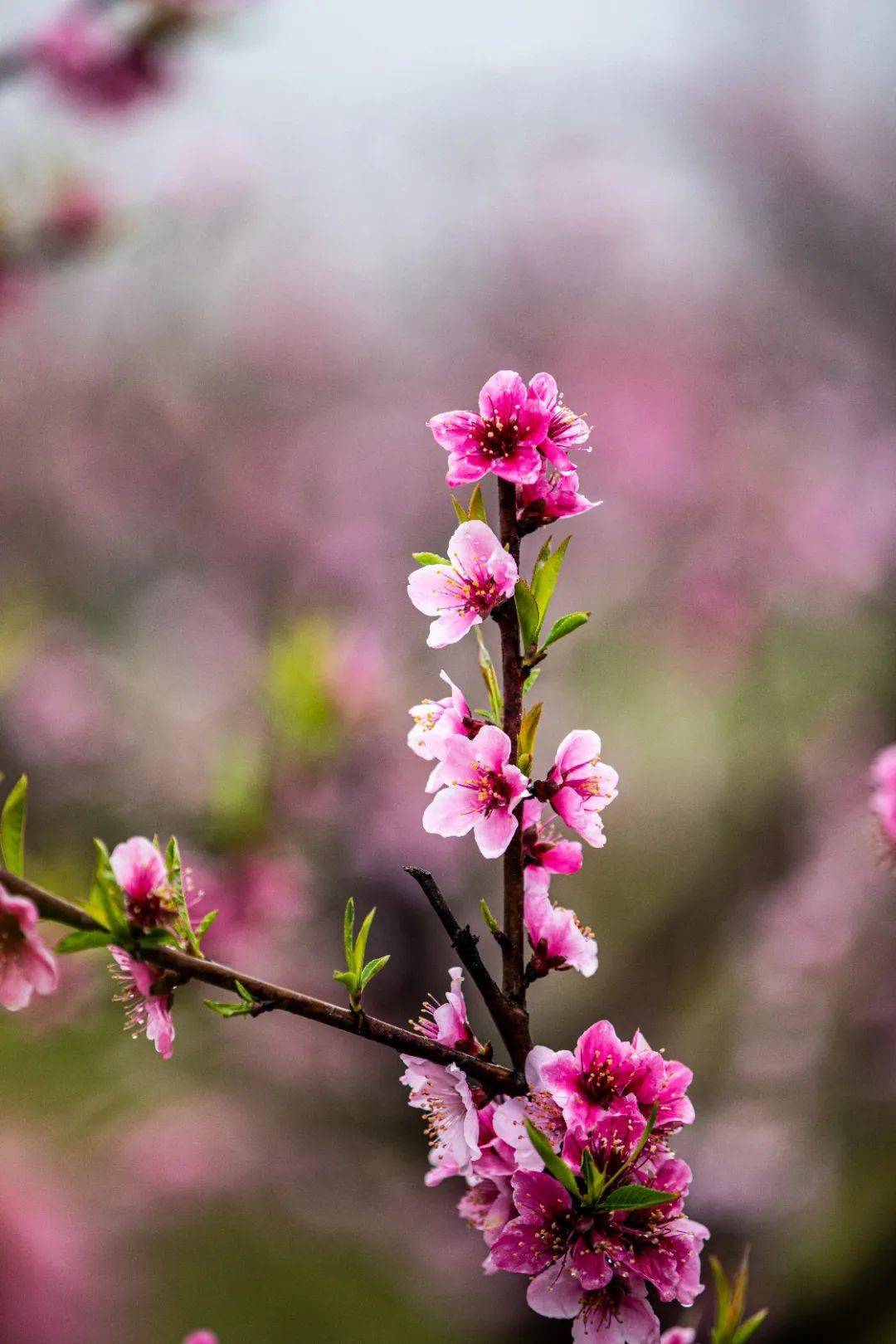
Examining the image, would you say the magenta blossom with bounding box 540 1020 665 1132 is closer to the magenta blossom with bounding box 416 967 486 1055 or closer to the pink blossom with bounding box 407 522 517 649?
the magenta blossom with bounding box 416 967 486 1055

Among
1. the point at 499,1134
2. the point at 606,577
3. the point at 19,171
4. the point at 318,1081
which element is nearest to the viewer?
the point at 499,1134

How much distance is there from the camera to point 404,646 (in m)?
3.24

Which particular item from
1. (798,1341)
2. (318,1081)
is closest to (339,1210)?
(318,1081)

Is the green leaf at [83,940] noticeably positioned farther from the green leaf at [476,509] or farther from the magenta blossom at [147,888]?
A: the green leaf at [476,509]

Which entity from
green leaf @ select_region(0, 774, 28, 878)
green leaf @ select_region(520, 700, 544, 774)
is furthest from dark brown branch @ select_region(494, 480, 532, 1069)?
green leaf @ select_region(0, 774, 28, 878)

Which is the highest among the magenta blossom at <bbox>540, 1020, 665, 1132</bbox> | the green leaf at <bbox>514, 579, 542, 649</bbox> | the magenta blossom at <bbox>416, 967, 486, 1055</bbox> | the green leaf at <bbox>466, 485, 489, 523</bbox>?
the green leaf at <bbox>466, 485, 489, 523</bbox>

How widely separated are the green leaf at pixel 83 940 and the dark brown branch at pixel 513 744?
7.3 inches

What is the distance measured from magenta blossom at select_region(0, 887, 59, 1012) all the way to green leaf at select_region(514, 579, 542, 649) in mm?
259

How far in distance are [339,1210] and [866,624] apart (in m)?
2.62

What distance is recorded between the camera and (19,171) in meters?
1.51

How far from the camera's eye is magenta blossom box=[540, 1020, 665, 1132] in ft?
1.47

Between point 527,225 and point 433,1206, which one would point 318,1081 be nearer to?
point 433,1206

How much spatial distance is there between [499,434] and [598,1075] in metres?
0.32

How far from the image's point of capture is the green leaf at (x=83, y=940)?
441mm
